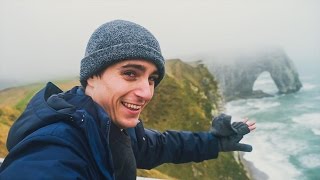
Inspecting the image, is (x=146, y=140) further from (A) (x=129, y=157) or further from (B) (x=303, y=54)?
(B) (x=303, y=54)

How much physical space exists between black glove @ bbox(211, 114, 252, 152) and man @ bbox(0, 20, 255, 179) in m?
0.22

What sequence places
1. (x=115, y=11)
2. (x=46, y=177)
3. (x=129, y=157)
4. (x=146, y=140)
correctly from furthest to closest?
(x=115, y=11), (x=146, y=140), (x=129, y=157), (x=46, y=177)

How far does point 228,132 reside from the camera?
1.03m

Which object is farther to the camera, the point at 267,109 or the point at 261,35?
the point at 261,35

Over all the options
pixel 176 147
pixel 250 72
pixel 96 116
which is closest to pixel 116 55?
pixel 96 116

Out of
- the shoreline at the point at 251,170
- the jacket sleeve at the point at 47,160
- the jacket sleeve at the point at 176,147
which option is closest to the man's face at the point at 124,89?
the jacket sleeve at the point at 47,160

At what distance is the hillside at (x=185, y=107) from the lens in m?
3.57

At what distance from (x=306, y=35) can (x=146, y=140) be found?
352 cm

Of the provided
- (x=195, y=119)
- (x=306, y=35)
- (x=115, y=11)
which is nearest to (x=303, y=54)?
(x=306, y=35)

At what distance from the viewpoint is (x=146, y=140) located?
0.97m

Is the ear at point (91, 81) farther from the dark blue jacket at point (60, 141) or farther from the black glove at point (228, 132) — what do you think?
the black glove at point (228, 132)

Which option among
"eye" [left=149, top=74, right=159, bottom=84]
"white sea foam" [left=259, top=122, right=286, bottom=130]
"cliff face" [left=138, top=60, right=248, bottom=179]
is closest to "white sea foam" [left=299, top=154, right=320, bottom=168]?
"white sea foam" [left=259, top=122, right=286, bottom=130]

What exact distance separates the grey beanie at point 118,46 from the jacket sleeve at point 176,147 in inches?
12.6

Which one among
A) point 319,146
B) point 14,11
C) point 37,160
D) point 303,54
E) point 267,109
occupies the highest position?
point 37,160
